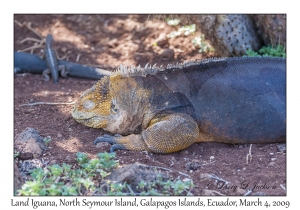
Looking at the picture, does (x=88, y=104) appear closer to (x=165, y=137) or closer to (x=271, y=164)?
(x=165, y=137)

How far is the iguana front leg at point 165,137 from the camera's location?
5734 millimetres

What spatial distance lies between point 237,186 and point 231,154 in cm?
92

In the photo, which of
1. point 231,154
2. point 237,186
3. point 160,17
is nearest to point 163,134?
point 231,154

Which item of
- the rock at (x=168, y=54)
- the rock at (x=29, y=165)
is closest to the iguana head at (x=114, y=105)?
the rock at (x=29, y=165)

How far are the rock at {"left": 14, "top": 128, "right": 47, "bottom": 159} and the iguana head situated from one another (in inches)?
30.8

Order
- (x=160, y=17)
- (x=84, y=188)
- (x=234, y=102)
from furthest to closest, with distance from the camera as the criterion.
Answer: (x=160, y=17) → (x=234, y=102) → (x=84, y=188)

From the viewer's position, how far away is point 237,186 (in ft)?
16.1

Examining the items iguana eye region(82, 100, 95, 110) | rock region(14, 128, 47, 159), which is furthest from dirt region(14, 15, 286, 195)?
iguana eye region(82, 100, 95, 110)

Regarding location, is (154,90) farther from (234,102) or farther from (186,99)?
(234,102)

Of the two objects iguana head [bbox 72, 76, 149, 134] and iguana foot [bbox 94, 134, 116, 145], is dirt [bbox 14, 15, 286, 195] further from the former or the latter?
iguana head [bbox 72, 76, 149, 134]

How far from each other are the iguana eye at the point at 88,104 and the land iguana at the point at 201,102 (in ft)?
0.74

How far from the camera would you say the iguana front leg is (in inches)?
226

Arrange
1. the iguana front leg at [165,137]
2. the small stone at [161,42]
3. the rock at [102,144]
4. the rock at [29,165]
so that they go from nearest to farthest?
1. the rock at [29,165]
2. the iguana front leg at [165,137]
3. the rock at [102,144]
4. the small stone at [161,42]

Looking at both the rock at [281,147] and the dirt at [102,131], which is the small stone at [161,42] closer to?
the dirt at [102,131]
